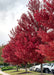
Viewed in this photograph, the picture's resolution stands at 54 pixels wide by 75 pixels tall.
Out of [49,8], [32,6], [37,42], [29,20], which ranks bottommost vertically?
[37,42]

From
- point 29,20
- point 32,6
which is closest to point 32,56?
point 29,20

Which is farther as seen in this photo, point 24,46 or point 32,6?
point 32,6

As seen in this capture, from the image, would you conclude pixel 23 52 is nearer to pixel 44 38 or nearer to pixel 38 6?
pixel 38 6

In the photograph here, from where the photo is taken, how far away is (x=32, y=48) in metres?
11.3

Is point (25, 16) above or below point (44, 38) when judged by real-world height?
above

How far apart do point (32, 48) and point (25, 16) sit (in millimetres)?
3204

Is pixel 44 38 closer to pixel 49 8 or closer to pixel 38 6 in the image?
pixel 49 8

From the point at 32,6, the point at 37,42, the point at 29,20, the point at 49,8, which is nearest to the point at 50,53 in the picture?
the point at 49,8

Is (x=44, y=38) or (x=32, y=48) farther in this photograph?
(x=32, y=48)

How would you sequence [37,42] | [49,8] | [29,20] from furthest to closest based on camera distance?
[29,20]
[37,42]
[49,8]

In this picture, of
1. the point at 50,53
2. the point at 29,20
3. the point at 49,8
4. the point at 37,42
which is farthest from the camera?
the point at 29,20

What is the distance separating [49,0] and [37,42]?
4.91 m

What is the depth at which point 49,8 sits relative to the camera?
7180 mm

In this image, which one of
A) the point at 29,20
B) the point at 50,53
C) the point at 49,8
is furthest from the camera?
the point at 29,20
